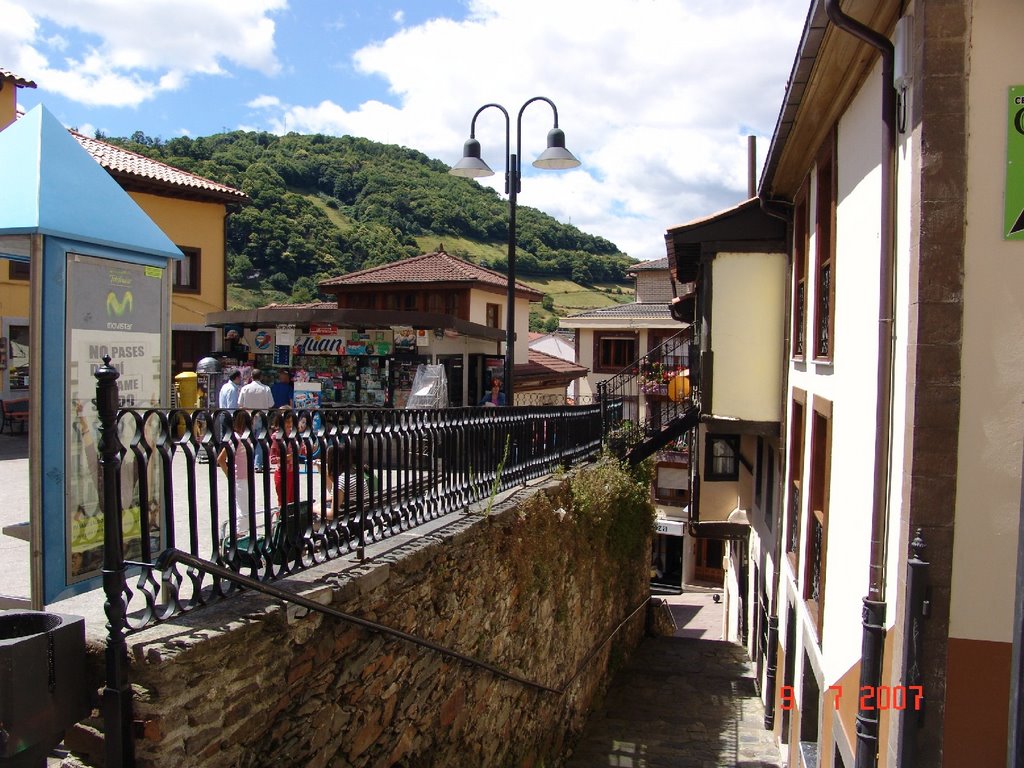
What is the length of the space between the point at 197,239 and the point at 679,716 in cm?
1867

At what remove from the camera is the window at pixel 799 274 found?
29.2 feet

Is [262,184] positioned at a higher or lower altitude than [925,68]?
higher

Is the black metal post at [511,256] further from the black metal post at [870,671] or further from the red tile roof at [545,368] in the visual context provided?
the red tile roof at [545,368]

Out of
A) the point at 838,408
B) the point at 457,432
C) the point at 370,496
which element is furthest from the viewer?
the point at 457,432

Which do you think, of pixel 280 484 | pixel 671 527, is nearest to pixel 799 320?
pixel 280 484

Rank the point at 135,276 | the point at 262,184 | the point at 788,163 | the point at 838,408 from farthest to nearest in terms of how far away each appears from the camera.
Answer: the point at 262,184
the point at 788,163
the point at 838,408
the point at 135,276

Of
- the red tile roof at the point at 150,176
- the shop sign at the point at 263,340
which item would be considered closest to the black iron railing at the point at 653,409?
the shop sign at the point at 263,340

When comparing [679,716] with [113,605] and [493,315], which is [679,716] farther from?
[493,315]

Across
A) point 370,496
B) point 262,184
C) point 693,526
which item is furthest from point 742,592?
point 262,184

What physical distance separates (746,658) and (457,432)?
9566 millimetres

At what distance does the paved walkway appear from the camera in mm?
8922

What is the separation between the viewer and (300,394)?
1488cm

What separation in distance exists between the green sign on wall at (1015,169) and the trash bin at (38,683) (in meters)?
4.64

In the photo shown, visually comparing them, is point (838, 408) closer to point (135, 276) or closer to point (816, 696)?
point (816, 696)
